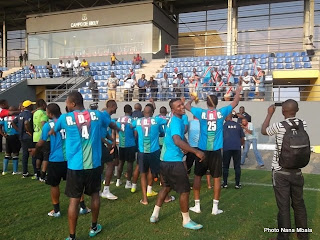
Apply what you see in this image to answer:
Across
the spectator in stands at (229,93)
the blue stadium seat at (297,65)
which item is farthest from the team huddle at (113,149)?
the blue stadium seat at (297,65)

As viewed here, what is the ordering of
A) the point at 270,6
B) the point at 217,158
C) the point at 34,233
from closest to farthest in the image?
the point at 34,233 → the point at 217,158 → the point at 270,6

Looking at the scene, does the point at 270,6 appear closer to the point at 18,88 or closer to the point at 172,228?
the point at 18,88

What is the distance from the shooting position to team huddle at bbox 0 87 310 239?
12.9ft

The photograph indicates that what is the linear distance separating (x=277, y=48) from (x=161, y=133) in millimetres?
19009

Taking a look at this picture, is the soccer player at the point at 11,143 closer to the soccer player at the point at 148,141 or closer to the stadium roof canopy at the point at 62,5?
the soccer player at the point at 148,141

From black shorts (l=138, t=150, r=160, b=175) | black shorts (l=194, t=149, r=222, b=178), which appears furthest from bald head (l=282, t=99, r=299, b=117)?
black shorts (l=138, t=150, r=160, b=175)

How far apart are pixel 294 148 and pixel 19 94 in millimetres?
21858

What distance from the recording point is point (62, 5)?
1122 inches

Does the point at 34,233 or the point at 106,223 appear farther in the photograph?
the point at 106,223

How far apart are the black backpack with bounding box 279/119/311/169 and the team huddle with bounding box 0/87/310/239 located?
105 cm

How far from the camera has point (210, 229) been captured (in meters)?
4.52

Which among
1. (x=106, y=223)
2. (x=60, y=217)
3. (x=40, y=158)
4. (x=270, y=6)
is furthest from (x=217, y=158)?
(x=270, y=6)

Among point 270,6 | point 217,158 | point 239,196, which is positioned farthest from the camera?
point 270,6

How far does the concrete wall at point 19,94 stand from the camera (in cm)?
2108
